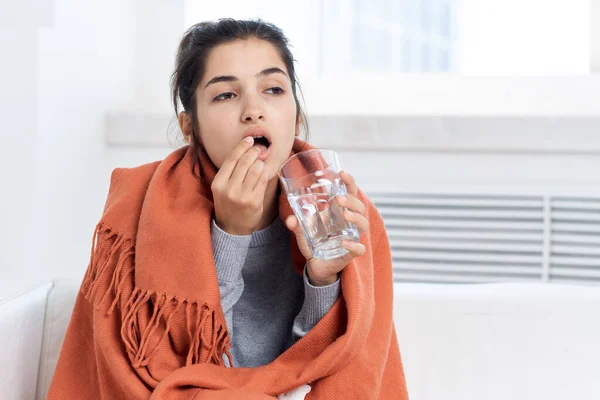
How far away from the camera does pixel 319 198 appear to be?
1039 millimetres

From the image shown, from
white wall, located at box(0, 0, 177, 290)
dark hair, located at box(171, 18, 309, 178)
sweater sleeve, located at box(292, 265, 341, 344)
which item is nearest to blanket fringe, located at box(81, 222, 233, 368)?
sweater sleeve, located at box(292, 265, 341, 344)

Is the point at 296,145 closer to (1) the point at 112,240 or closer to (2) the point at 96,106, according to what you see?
(1) the point at 112,240

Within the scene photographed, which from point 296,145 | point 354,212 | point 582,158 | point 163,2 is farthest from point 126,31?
point 354,212

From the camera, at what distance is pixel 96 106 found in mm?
2158

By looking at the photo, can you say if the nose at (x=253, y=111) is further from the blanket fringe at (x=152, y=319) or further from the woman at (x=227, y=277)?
the blanket fringe at (x=152, y=319)

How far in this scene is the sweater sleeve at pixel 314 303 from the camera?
1.12 meters

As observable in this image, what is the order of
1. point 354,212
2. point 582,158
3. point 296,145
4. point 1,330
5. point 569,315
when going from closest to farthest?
point 354,212, point 1,330, point 296,145, point 569,315, point 582,158

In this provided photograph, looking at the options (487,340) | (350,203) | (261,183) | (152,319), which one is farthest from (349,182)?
(487,340)

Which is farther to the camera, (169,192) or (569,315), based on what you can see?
(569,315)

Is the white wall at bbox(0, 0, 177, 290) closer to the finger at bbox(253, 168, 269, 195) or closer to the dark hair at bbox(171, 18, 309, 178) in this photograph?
the dark hair at bbox(171, 18, 309, 178)

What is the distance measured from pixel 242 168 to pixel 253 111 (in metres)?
0.10

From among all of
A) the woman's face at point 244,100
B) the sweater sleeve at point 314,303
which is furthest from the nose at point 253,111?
the sweater sleeve at point 314,303

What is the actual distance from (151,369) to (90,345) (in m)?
0.18

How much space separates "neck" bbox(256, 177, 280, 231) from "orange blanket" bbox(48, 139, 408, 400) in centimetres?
7
